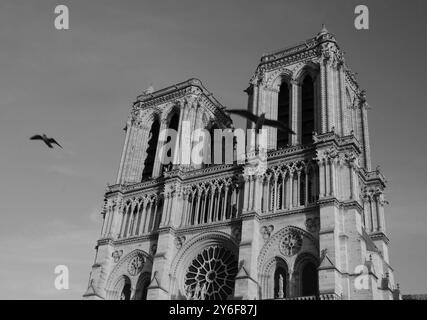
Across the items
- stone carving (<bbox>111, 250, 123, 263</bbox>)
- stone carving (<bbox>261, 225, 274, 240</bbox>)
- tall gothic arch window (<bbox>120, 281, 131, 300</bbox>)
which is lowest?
tall gothic arch window (<bbox>120, 281, 131, 300</bbox>)

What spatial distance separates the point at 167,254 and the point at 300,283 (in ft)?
35.0

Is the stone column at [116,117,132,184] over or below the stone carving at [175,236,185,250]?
over

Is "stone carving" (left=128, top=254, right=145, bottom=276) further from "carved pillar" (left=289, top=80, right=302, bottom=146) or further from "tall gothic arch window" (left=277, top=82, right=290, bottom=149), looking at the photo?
"carved pillar" (left=289, top=80, right=302, bottom=146)

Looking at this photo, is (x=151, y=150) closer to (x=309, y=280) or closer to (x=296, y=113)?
(x=296, y=113)

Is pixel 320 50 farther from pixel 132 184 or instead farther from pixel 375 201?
pixel 132 184

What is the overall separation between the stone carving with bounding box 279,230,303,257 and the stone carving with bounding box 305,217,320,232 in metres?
0.83

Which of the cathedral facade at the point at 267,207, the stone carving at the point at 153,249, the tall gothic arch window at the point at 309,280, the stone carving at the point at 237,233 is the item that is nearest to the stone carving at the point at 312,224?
the cathedral facade at the point at 267,207

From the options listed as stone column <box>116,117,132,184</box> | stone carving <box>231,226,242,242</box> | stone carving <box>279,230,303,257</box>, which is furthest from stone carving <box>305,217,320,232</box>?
stone column <box>116,117,132,184</box>

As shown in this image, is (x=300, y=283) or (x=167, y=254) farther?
(x=167, y=254)

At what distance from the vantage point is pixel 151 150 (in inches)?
1927

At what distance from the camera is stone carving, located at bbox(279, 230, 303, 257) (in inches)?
1341

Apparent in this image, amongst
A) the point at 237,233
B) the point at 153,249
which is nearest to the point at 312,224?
the point at 237,233
